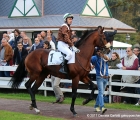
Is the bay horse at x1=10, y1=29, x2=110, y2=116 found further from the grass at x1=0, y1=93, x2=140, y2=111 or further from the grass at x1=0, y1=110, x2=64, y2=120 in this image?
the grass at x1=0, y1=93, x2=140, y2=111

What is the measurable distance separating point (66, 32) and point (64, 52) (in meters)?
0.58

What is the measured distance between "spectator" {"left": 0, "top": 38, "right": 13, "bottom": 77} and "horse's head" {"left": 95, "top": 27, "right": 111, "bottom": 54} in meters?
6.73

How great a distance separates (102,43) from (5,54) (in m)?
7.05

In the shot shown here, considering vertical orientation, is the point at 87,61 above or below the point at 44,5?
below

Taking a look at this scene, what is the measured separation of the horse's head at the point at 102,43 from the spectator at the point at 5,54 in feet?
22.1

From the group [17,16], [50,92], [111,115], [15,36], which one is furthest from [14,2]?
[111,115]

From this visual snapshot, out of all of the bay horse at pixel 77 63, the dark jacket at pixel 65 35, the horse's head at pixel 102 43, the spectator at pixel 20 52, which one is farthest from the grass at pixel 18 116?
the spectator at pixel 20 52

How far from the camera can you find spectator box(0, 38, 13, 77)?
18.1 metres

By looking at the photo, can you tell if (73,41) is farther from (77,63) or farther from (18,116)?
(18,116)

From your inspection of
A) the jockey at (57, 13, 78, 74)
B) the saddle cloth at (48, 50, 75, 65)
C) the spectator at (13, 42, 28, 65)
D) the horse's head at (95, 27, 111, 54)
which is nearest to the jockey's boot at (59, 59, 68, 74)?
the jockey at (57, 13, 78, 74)

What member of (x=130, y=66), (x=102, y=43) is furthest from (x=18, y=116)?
(x=130, y=66)

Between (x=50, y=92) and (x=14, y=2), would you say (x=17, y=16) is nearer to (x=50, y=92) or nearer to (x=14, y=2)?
(x=14, y=2)

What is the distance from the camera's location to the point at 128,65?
14.5m

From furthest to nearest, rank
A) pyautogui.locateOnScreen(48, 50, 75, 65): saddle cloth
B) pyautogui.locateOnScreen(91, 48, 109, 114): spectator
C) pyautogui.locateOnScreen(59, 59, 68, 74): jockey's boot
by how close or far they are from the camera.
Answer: pyautogui.locateOnScreen(59, 59, 68, 74): jockey's boot, pyautogui.locateOnScreen(48, 50, 75, 65): saddle cloth, pyautogui.locateOnScreen(91, 48, 109, 114): spectator
